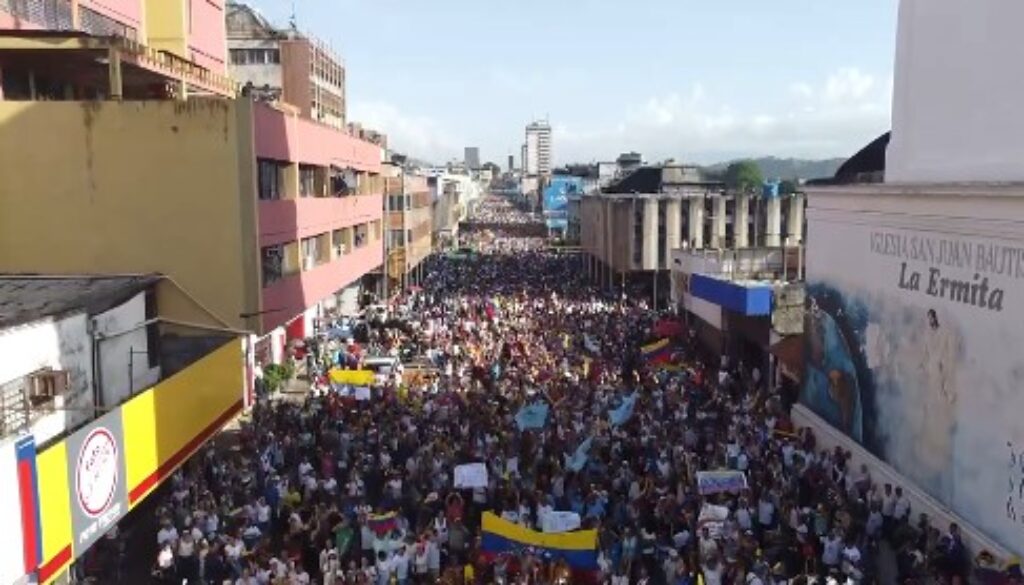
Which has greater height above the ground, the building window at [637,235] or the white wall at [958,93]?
the white wall at [958,93]

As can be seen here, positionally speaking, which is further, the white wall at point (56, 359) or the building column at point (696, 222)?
the building column at point (696, 222)

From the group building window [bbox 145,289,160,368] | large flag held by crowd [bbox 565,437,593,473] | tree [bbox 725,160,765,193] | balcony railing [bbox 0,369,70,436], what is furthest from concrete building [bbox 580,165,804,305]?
tree [bbox 725,160,765,193]

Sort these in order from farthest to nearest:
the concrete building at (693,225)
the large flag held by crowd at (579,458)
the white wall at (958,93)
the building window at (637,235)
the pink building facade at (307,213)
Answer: the building window at (637,235) < the concrete building at (693,225) < the pink building facade at (307,213) < the large flag held by crowd at (579,458) < the white wall at (958,93)

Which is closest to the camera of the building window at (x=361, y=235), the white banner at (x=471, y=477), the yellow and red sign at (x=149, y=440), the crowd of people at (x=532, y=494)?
the yellow and red sign at (x=149, y=440)

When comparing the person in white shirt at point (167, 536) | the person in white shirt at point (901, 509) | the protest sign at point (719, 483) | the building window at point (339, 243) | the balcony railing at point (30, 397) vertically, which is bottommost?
the person in white shirt at point (901, 509)

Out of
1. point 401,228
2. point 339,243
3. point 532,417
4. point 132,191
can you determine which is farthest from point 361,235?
point 532,417

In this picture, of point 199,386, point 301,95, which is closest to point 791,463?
point 199,386

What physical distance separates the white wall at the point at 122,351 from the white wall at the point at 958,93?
15652 millimetres

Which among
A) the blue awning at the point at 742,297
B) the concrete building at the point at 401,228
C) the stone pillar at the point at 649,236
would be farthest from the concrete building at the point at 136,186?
the stone pillar at the point at 649,236

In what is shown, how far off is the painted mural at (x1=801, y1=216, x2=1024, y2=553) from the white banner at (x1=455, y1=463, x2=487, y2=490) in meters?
8.19

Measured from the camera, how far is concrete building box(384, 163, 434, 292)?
54.7 meters

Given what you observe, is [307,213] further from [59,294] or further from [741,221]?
[741,221]

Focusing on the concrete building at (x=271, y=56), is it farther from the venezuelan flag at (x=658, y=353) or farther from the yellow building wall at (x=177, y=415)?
the yellow building wall at (x=177, y=415)

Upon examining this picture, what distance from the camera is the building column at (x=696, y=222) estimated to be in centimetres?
5416
